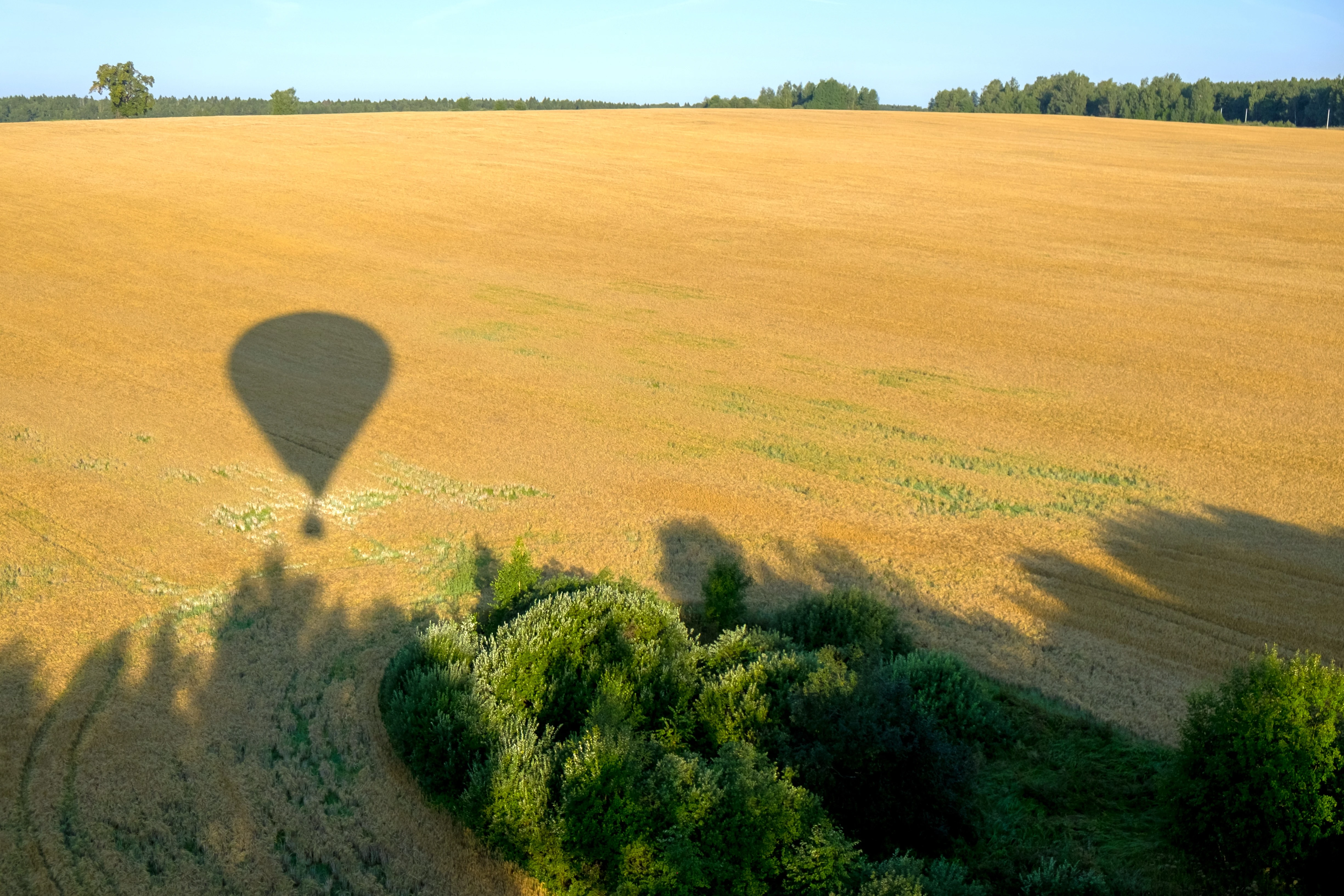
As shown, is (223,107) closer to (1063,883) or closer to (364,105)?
(364,105)

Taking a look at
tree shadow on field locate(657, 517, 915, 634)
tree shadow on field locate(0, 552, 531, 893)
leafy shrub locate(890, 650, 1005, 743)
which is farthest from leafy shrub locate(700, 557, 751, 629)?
tree shadow on field locate(0, 552, 531, 893)

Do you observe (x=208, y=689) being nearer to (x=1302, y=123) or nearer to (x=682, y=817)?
(x=682, y=817)

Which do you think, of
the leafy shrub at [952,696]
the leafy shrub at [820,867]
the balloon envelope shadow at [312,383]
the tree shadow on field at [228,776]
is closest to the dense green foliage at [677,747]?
the leafy shrub at [820,867]

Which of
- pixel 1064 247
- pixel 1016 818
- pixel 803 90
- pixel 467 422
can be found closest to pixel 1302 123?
pixel 803 90

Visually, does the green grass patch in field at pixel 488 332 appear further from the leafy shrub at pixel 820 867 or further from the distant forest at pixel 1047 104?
the distant forest at pixel 1047 104

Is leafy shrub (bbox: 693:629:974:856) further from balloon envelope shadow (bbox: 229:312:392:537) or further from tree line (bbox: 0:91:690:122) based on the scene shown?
tree line (bbox: 0:91:690:122)
